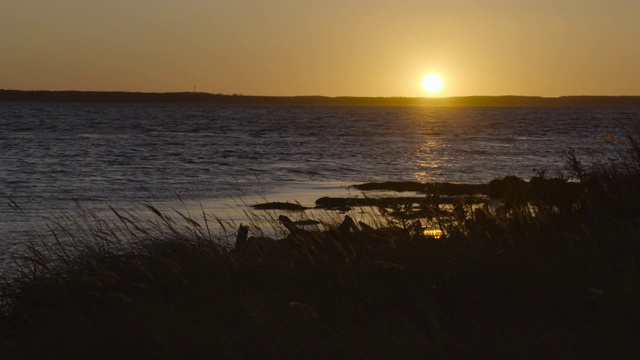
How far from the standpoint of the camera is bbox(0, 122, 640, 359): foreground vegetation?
642cm

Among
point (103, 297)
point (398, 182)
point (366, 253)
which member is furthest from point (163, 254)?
point (398, 182)

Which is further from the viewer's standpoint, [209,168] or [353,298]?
[209,168]

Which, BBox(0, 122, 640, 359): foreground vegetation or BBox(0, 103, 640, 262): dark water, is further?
BBox(0, 103, 640, 262): dark water

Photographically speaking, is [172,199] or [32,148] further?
[32,148]

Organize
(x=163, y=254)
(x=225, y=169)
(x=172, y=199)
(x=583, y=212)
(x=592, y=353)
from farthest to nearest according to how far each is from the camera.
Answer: (x=225, y=169)
(x=172, y=199)
(x=583, y=212)
(x=163, y=254)
(x=592, y=353)

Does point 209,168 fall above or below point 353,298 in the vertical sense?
below

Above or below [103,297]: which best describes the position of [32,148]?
below

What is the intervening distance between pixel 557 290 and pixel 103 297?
3911mm

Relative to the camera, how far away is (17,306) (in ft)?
26.8

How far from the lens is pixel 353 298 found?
7367mm

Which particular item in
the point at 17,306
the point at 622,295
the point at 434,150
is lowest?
the point at 434,150

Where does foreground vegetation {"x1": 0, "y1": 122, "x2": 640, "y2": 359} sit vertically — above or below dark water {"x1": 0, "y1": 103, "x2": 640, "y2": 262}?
above

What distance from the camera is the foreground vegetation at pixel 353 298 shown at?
6422 mm

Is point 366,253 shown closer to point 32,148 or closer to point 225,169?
point 225,169
